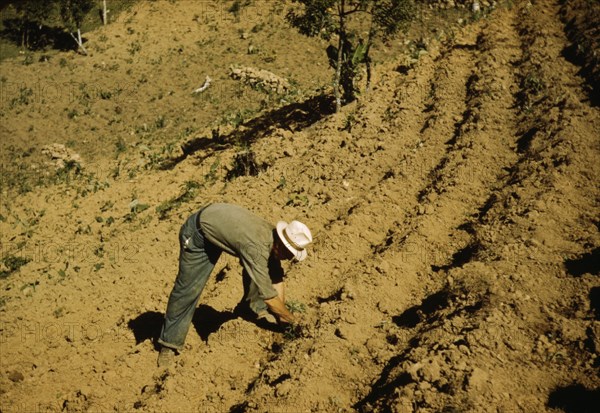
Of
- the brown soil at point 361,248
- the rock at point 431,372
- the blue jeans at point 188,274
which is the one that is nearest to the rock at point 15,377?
the brown soil at point 361,248

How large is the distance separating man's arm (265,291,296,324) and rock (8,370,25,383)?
290 centimetres

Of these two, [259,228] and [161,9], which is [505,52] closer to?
[259,228]

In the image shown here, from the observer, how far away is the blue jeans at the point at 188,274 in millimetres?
3801

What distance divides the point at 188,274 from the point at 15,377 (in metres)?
2.38

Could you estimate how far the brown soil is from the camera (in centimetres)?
337

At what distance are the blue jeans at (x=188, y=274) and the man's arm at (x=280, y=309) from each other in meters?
0.72

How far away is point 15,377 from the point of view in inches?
177

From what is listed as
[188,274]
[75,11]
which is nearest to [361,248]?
[188,274]

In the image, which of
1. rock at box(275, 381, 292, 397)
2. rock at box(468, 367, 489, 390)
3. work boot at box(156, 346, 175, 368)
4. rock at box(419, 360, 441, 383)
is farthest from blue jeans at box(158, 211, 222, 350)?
rock at box(468, 367, 489, 390)

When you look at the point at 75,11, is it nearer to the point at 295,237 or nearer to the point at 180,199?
the point at 180,199

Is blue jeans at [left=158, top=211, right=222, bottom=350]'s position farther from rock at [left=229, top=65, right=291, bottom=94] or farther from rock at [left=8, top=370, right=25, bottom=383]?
rock at [left=229, top=65, right=291, bottom=94]

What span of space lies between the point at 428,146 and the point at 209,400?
4962 mm

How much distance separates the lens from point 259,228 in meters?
3.57

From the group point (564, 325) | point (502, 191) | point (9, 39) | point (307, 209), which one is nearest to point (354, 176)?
point (307, 209)
